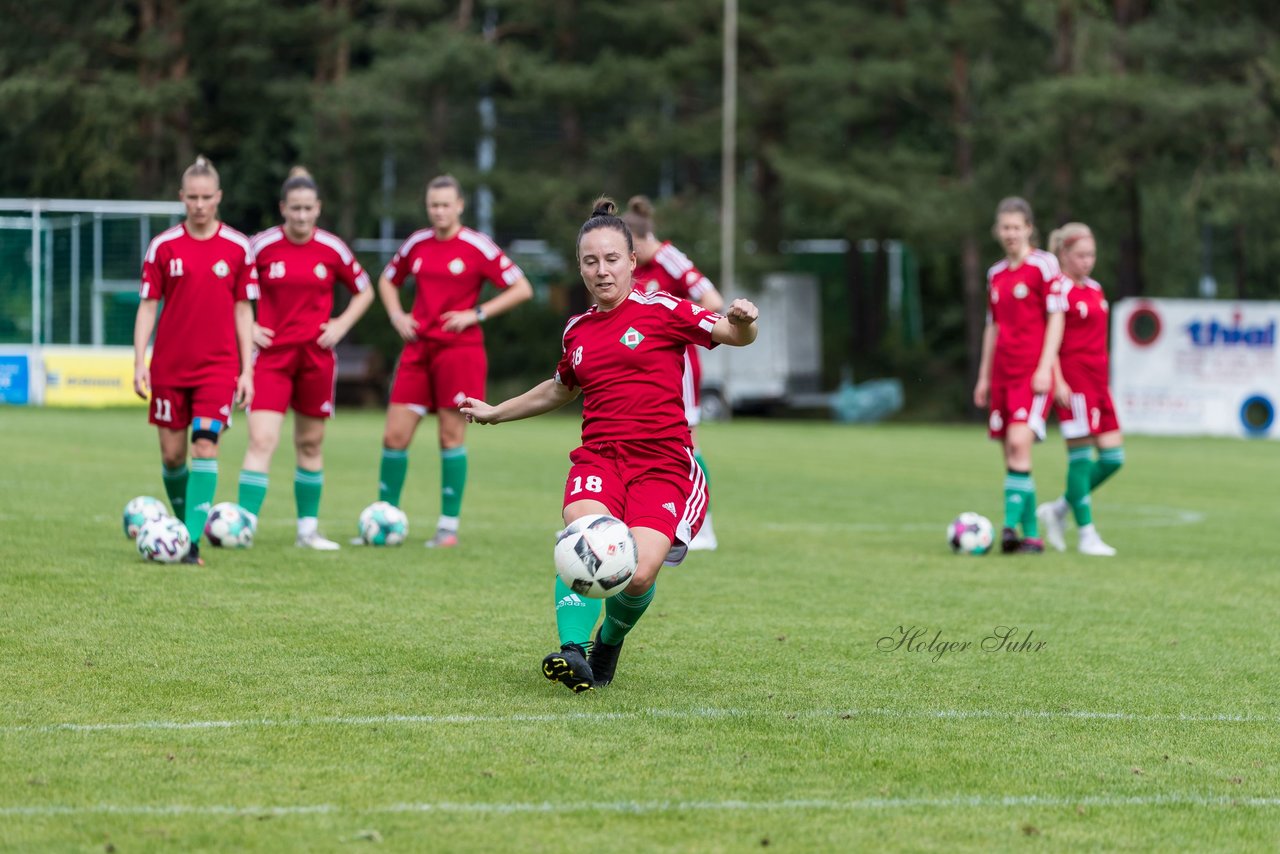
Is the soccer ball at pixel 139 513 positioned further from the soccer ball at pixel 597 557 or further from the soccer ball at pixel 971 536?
the soccer ball at pixel 971 536

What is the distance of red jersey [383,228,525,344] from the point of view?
429 inches

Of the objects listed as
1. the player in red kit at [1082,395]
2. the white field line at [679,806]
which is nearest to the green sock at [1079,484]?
the player in red kit at [1082,395]

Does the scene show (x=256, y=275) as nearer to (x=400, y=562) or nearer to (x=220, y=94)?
(x=400, y=562)

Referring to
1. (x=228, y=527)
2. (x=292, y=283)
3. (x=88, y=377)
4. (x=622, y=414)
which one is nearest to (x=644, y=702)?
(x=622, y=414)

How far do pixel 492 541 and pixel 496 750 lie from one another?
20.1 feet

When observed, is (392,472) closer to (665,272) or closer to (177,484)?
(177,484)

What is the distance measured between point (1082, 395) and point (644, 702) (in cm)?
646

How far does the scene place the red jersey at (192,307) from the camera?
955cm

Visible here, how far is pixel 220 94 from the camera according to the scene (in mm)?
40031

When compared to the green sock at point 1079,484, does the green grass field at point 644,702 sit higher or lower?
lower

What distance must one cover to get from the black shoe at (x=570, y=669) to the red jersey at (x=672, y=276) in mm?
4924

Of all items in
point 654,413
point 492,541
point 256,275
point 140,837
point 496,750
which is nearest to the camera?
point 140,837

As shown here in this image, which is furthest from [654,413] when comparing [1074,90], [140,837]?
[1074,90]

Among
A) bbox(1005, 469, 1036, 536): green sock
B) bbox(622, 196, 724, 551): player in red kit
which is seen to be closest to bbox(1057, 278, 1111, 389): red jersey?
bbox(1005, 469, 1036, 536): green sock
